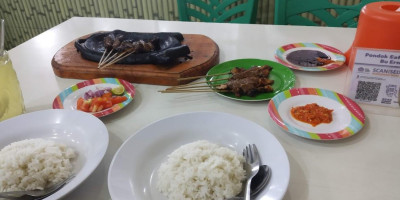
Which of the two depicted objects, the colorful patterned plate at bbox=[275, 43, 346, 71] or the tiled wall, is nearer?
the colorful patterned plate at bbox=[275, 43, 346, 71]

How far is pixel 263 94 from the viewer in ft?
3.65

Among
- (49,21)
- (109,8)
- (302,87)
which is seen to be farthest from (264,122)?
(49,21)

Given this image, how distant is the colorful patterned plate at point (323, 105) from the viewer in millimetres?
871

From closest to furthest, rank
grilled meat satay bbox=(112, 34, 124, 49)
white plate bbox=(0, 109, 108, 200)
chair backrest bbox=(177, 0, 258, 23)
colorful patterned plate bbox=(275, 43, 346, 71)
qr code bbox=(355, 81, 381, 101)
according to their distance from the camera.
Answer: white plate bbox=(0, 109, 108, 200), qr code bbox=(355, 81, 381, 101), colorful patterned plate bbox=(275, 43, 346, 71), grilled meat satay bbox=(112, 34, 124, 49), chair backrest bbox=(177, 0, 258, 23)

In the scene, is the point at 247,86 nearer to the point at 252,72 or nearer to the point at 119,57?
the point at 252,72

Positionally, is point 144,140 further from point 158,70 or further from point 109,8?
point 109,8

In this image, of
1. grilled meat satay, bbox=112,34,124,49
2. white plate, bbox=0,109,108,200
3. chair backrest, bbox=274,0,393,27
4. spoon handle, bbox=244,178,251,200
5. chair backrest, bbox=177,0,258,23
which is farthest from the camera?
chair backrest, bbox=177,0,258,23

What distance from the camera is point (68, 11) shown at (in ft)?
11.6

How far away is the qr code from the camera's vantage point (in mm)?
972

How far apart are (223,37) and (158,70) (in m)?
0.56

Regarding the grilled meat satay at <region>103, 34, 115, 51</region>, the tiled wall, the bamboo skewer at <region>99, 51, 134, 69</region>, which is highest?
the grilled meat satay at <region>103, 34, 115, 51</region>

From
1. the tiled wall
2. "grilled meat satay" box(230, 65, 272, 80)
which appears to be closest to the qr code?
"grilled meat satay" box(230, 65, 272, 80)

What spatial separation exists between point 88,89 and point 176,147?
51 centimetres

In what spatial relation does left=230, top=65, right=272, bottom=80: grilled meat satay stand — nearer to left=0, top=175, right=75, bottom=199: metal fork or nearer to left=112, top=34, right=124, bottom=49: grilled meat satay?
left=112, top=34, right=124, bottom=49: grilled meat satay
